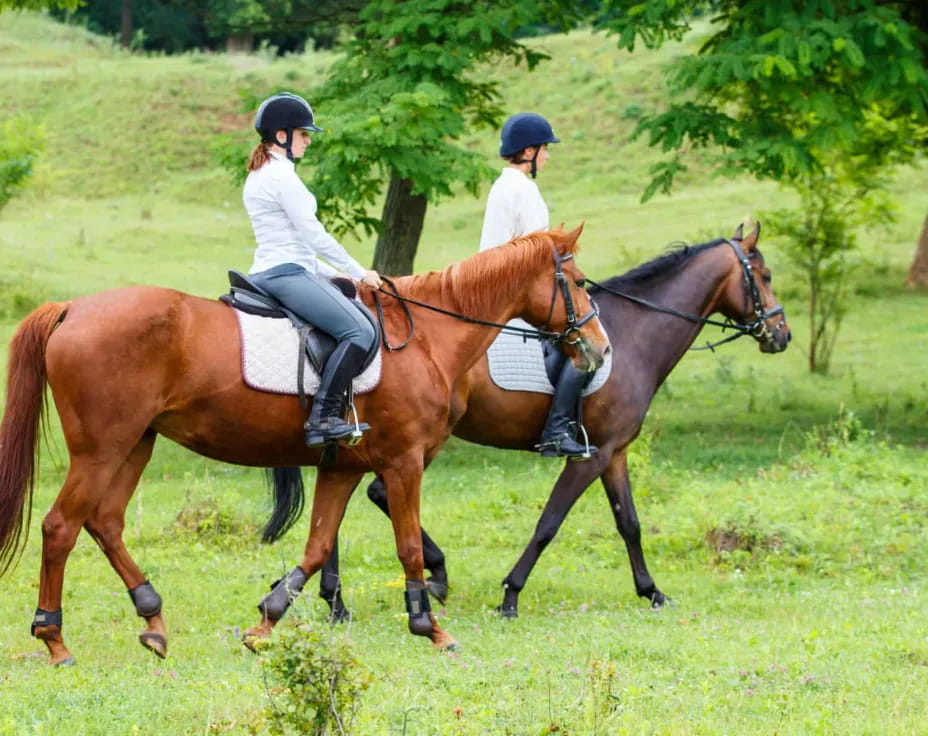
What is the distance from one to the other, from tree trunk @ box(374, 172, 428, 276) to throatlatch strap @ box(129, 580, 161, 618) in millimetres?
8630

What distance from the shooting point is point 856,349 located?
21766mm

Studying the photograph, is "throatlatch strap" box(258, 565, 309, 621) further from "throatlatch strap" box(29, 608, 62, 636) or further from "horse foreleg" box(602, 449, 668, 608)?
"horse foreleg" box(602, 449, 668, 608)

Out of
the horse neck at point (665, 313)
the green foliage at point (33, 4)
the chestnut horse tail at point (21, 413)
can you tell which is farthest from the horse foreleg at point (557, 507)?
the green foliage at point (33, 4)

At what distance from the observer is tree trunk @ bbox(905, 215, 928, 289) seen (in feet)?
82.0

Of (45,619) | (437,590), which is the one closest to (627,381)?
(437,590)

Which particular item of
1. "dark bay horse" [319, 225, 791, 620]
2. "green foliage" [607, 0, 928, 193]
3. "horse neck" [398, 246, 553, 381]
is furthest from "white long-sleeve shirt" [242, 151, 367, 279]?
"green foliage" [607, 0, 928, 193]

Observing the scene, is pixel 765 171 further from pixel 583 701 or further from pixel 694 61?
pixel 583 701

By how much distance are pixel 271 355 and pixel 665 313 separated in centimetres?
340

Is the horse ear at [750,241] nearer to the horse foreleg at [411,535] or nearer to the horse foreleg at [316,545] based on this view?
the horse foreleg at [411,535]

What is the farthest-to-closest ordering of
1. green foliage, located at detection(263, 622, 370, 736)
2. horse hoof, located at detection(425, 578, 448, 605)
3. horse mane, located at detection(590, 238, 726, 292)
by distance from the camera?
horse mane, located at detection(590, 238, 726, 292) → horse hoof, located at detection(425, 578, 448, 605) → green foliage, located at detection(263, 622, 370, 736)

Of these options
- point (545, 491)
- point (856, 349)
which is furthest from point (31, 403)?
point (856, 349)

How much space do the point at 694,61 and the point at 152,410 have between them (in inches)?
324

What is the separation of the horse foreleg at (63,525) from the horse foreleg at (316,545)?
3.39 ft

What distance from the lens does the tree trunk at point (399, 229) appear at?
51.0 ft
